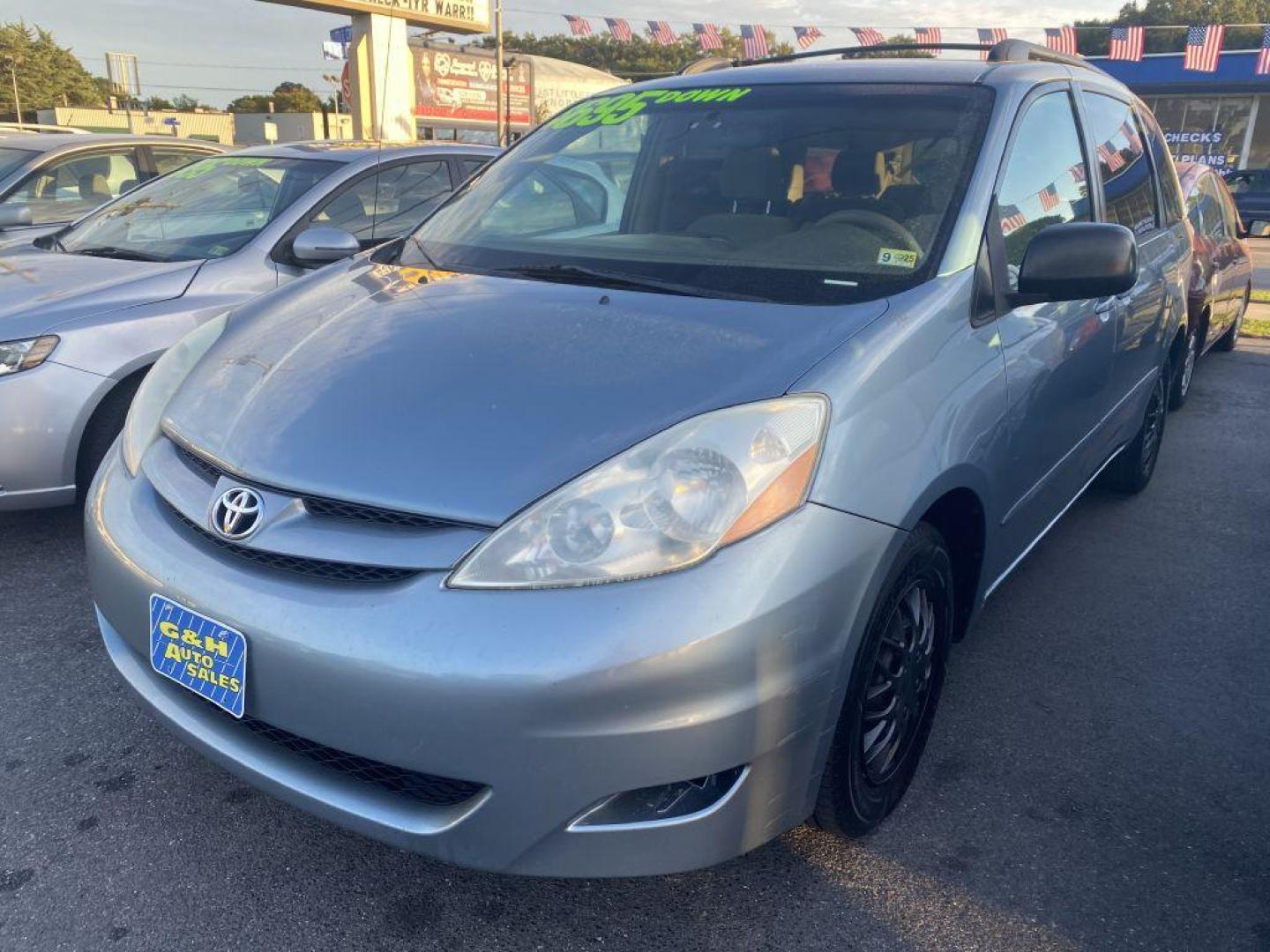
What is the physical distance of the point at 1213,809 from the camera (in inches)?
93.0

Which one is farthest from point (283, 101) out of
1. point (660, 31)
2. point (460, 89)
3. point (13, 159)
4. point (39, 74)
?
point (13, 159)

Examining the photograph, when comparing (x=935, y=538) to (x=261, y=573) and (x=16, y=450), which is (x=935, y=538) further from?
(x=16, y=450)

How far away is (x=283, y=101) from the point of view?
2613 inches

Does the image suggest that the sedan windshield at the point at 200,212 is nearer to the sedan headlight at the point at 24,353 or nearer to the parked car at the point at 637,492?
the sedan headlight at the point at 24,353

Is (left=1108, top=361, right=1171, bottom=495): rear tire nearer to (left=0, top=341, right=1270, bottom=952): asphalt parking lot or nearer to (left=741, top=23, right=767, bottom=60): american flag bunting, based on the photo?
(left=0, top=341, right=1270, bottom=952): asphalt parking lot

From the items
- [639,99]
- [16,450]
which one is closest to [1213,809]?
[639,99]

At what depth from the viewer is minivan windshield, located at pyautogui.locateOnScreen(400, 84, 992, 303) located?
2.37m

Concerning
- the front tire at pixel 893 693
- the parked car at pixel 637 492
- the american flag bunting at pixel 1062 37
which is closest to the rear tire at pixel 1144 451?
the parked car at pixel 637 492

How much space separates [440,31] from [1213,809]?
19346 millimetres

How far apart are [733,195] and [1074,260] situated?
927mm

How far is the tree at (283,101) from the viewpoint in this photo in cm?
6425

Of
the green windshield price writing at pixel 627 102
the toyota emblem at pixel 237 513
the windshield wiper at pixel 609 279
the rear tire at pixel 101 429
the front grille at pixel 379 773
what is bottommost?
the front grille at pixel 379 773

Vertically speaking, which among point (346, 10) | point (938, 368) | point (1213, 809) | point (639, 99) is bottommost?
point (1213, 809)

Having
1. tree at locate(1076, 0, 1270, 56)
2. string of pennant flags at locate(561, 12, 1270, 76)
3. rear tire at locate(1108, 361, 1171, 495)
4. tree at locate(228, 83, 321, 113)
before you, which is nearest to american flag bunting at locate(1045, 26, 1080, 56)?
string of pennant flags at locate(561, 12, 1270, 76)
